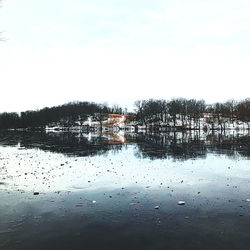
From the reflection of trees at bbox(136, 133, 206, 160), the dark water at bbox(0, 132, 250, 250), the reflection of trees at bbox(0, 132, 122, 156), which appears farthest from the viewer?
the reflection of trees at bbox(0, 132, 122, 156)

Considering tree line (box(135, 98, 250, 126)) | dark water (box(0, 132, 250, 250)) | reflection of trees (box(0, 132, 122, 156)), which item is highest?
tree line (box(135, 98, 250, 126))

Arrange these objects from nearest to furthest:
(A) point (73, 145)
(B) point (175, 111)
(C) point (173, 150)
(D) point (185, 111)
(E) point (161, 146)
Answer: (C) point (173, 150) < (E) point (161, 146) < (A) point (73, 145) < (B) point (175, 111) < (D) point (185, 111)

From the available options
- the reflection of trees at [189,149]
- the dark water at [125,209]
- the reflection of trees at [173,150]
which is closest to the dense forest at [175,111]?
the reflection of trees at [189,149]

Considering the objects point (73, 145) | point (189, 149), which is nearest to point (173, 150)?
point (189, 149)

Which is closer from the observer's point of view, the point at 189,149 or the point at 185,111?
the point at 189,149

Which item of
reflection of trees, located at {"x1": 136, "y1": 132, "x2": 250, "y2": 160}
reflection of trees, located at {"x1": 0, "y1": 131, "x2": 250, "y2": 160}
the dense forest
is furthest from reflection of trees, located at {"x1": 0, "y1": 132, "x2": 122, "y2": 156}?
the dense forest

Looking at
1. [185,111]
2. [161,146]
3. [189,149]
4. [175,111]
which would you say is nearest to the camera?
[189,149]

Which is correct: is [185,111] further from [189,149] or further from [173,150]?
[173,150]

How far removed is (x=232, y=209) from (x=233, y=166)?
42.8ft

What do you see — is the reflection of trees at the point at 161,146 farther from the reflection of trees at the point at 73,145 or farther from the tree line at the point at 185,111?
the tree line at the point at 185,111

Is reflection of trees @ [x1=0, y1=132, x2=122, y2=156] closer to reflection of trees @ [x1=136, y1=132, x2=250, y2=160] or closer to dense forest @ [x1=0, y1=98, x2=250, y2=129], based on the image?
reflection of trees @ [x1=136, y1=132, x2=250, y2=160]

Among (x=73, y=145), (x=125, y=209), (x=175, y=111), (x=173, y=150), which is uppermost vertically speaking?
(x=175, y=111)

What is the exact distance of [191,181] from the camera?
19109mm

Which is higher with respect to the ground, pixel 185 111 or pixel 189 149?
pixel 185 111
